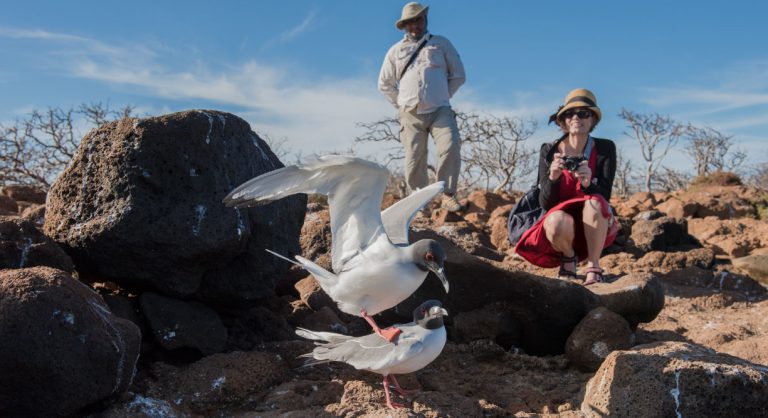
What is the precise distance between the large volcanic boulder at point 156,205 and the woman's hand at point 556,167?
254 centimetres

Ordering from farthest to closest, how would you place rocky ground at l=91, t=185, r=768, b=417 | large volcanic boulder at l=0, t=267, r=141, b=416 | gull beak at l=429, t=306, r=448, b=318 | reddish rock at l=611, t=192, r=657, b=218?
reddish rock at l=611, t=192, r=657, b=218 → gull beak at l=429, t=306, r=448, b=318 → rocky ground at l=91, t=185, r=768, b=417 → large volcanic boulder at l=0, t=267, r=141, b=416

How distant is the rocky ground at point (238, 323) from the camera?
3752 millimetres

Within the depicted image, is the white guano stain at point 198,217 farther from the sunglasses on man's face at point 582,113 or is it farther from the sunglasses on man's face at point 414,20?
the sunglasses on man's face at point 414,20

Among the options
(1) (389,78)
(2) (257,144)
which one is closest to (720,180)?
(1) (389,78)

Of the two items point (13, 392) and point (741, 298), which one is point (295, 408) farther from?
point (741, 298)

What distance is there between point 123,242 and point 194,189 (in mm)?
542

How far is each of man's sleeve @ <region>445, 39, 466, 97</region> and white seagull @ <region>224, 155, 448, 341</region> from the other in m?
4.32

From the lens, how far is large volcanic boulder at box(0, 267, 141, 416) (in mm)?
3498

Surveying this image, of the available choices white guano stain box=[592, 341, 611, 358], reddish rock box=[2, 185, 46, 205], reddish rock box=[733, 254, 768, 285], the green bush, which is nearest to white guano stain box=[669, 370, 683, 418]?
white guano stain box=[592, 341, 611, 358]

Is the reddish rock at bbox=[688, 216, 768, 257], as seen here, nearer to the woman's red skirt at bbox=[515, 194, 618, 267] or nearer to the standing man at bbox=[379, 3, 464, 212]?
the standing man at bbox=[379, 3, 464, 212]

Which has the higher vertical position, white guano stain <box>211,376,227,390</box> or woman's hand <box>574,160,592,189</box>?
woman's hand <box>574,160,592,189</box>

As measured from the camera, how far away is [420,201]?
500cm

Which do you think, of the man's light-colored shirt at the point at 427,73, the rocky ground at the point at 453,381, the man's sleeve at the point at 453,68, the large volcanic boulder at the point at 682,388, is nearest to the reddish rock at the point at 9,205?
the rocky ground at the point at 453,381

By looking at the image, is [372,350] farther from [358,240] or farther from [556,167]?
[556,167]
